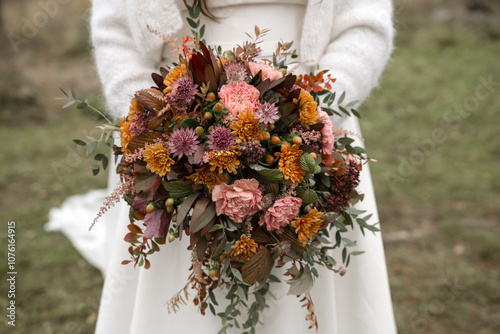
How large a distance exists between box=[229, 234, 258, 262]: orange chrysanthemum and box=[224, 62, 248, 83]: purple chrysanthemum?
16.0 inches

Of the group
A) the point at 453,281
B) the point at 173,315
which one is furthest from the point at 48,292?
the point at 453,281

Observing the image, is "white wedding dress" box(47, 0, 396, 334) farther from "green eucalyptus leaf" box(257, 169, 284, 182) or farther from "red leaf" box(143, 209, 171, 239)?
"green eucalyptus leaf" box(257, 169, 284, 182)

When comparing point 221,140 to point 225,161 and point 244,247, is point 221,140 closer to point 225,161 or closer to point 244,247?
point 225,161

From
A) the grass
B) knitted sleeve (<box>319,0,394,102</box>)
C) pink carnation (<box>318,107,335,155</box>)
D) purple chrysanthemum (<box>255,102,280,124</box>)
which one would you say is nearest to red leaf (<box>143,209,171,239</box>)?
purple chrysanthemum (<box>255,102,280,124</box>)

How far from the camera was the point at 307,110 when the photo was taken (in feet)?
4.01

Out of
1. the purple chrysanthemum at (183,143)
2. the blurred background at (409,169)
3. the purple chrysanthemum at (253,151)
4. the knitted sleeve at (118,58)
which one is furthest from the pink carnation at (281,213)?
the blurred background at (409,169)

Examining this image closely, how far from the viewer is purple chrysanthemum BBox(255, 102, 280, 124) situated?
1.15m

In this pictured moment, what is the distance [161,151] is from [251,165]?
0.74ft

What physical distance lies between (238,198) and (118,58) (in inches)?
29.3

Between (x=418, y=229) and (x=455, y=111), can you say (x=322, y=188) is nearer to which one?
(x=418, y=229)

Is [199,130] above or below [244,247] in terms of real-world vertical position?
above

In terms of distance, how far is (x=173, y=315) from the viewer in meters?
1.53

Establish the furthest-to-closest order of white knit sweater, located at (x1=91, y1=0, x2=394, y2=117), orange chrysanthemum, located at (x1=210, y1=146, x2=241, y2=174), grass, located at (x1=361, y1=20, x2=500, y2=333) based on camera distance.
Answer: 1. grass, located at (x1=361, y1=20, x2=500, y2=333)
2. white knit sweater, located at (x1=91, y1=0, x2=394, y2=117)
3. orange chrysanthemum, located at (x1=210, y1=146, x2=241, y2=174)

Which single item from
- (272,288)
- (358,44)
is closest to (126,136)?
(272,288)
